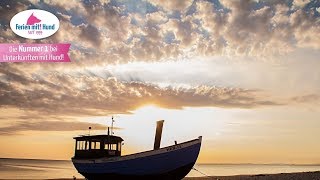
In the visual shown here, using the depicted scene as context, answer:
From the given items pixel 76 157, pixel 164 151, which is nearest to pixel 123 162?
pixel 164 151

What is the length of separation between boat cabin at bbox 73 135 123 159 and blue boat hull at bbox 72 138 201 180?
1.61 metres

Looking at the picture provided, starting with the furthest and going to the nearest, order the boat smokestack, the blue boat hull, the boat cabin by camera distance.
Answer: the boat cabin < the boat smokestack < the blue boat hull

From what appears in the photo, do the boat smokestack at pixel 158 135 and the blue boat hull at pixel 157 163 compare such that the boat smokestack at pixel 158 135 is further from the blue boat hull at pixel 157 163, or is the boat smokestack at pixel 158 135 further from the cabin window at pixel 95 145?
the cabin window at pixel 95 145

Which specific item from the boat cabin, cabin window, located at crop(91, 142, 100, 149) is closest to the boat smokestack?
the boat cabin

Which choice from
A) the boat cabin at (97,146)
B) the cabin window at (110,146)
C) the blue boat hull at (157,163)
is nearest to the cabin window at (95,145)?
the boat cabin at (97,146)

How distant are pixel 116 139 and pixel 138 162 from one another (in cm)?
486

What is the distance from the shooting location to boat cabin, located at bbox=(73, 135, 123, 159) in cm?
2986

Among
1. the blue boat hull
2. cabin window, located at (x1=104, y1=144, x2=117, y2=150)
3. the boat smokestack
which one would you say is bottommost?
the blue boat hull

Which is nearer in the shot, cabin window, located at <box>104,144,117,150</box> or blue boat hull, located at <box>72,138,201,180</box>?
blue boat hull, located at <box>72,138,201,180</box>

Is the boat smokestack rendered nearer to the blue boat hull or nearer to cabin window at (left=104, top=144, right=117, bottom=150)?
the blue boat hull

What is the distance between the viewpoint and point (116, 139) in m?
30.7

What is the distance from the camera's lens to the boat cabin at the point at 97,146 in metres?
29.9

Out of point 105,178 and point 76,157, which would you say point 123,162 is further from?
point 76,157

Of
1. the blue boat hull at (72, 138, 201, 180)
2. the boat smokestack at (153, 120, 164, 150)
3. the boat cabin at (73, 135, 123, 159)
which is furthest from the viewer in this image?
the boat cabin at (73, 135, 123, 159)
